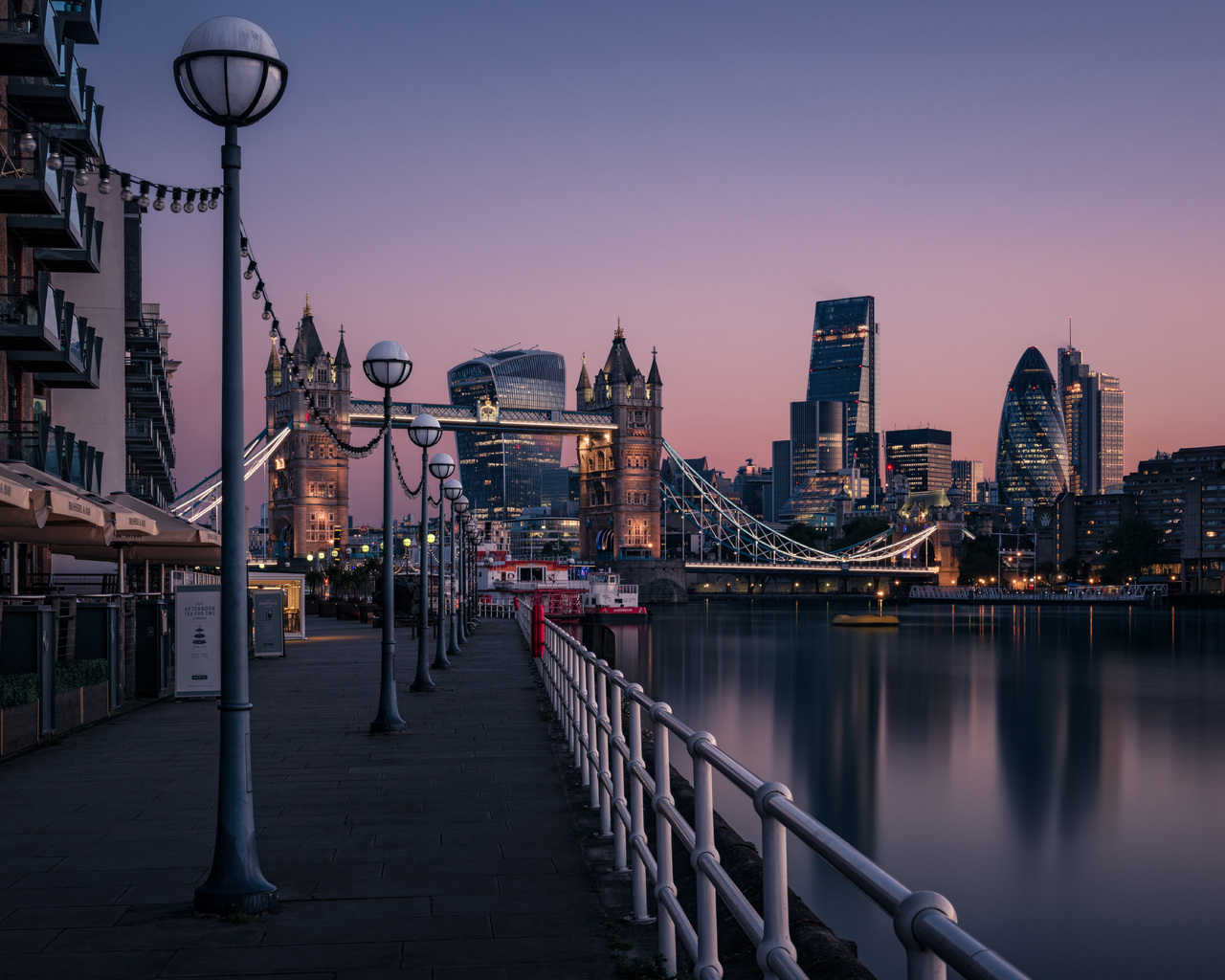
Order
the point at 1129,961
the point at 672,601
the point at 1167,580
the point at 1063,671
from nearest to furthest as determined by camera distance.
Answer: the point at 1129,961 → the point at 1063,671 → the point at 672,601 → the point at 1167,580

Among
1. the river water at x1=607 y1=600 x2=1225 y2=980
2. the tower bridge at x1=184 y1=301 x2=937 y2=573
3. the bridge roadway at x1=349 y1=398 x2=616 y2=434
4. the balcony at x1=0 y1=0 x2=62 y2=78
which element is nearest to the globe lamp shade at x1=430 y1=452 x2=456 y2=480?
the river water at x1=607 y1=600 x2=1225 y2=980

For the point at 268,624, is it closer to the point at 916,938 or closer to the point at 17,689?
the point at 17,689

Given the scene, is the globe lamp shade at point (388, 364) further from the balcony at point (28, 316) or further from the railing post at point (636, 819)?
the balcony at point (28, 316)

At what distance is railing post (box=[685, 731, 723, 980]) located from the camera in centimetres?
450

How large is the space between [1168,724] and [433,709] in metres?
27.2

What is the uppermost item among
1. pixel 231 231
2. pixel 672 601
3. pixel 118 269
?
pixel 118 269

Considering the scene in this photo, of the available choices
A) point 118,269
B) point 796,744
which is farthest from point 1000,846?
point 118,269

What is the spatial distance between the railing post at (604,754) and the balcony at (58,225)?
65.4ft

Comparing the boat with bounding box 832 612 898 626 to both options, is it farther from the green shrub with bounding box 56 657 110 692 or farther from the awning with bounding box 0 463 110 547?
the green shrub with bounding box 56 657 110 692

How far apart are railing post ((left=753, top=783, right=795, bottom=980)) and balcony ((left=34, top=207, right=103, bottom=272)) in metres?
26.8

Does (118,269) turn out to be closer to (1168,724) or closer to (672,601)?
(1168,724)

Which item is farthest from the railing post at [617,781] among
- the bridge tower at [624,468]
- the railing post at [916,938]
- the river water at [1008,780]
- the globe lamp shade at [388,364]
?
the bridge tower at [624,468]

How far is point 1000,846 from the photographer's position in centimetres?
1938

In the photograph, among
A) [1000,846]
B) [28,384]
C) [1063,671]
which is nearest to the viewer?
[1000,846]
